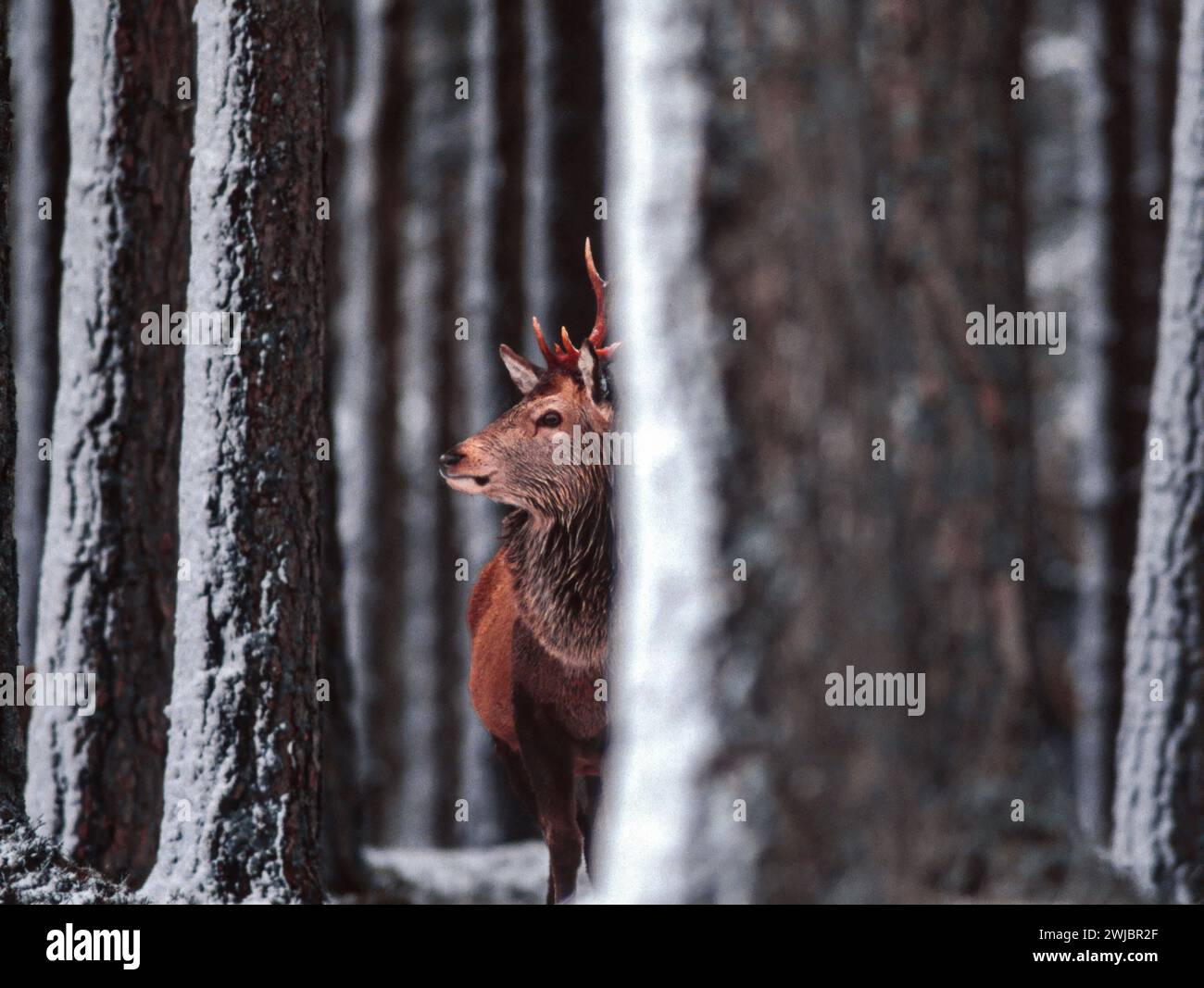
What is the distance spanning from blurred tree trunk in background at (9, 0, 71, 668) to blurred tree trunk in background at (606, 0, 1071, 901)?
727 centimetres

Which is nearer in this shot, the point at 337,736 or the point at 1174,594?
the point at 1174,594

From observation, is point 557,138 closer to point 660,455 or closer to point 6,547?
point 6,547

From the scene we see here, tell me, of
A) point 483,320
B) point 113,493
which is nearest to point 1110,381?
point 483,320

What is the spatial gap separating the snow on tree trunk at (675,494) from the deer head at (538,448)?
1.85 meters

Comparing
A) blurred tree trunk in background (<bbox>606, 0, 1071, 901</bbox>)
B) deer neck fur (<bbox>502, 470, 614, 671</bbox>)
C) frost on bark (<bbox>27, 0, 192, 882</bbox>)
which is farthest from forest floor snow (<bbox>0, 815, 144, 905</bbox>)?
blurred tree trunk in background (<bbox>606, 0, 1071, 901</bbox>)

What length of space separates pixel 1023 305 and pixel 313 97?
2.77 meters

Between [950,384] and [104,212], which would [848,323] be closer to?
[950,384]

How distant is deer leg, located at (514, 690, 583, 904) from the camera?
14.6 ft

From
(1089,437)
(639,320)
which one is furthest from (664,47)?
(1089,437)

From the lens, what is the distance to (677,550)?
2.52 metres

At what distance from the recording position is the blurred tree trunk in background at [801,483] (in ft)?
8.19

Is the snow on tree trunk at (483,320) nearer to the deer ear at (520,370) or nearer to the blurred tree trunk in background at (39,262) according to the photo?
the deer ear at (520,370)

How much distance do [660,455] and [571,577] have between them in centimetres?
Result: 205

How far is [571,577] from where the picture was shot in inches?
179
